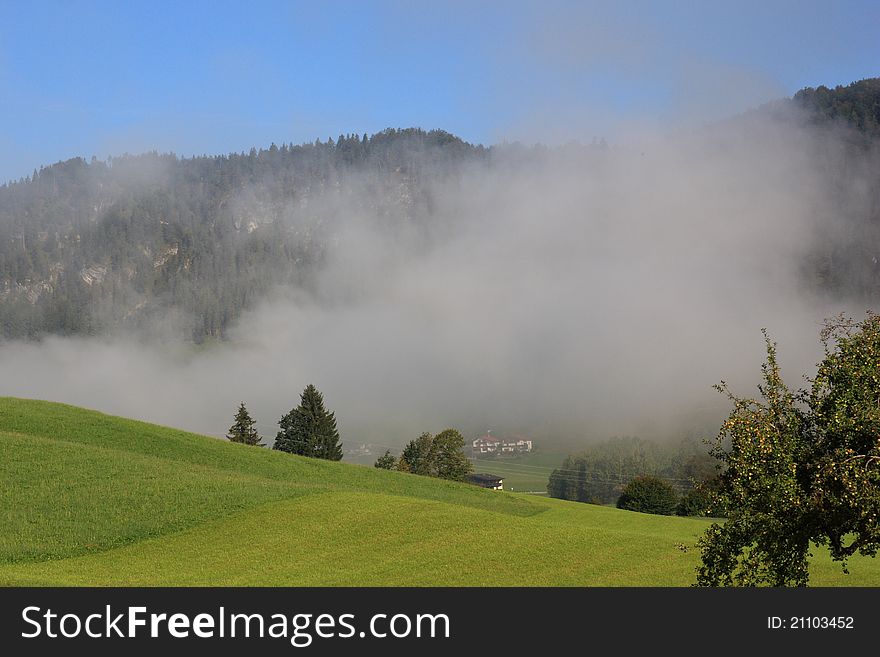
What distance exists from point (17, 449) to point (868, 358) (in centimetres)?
6796

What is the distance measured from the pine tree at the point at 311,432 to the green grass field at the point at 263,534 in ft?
206

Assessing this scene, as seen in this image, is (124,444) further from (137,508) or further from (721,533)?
(721,533)

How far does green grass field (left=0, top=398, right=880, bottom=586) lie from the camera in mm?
42875

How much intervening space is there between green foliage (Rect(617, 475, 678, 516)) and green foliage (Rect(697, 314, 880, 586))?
9577cm

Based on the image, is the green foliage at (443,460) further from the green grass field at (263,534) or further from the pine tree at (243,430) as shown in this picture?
the green grass field at (263,534)

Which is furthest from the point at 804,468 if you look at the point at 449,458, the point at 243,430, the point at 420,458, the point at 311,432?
the point at 243,430

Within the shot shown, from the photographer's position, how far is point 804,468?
23719 mm

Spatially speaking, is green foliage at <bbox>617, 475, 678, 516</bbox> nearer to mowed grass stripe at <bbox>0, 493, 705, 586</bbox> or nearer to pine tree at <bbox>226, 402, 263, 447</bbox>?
mowed grass stripe at <bbox>0, 493, 705, 586</bbox>

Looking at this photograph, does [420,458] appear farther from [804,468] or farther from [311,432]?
[804,468]

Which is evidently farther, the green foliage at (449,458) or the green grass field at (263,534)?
the green foliage at (449,458)

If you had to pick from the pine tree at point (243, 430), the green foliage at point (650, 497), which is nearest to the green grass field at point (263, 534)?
the green foliage at point (650, 497)

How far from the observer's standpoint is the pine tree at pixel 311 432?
482ft
